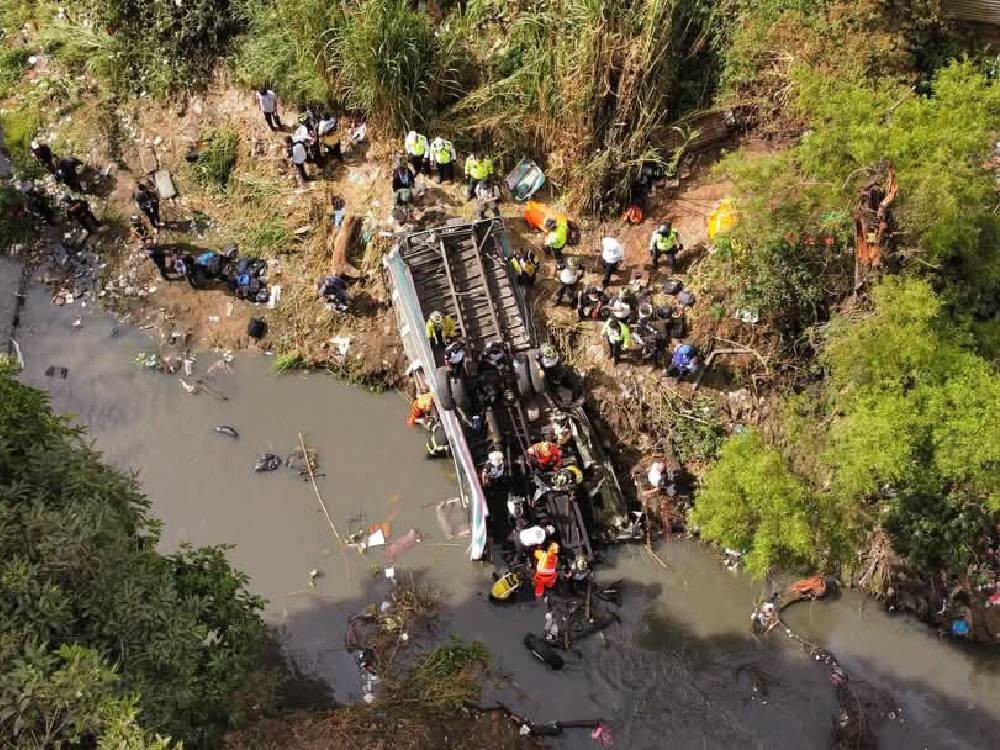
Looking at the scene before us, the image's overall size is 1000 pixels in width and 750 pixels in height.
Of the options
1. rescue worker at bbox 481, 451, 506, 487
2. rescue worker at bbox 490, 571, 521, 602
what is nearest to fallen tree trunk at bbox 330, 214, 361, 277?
rescue worker at bbox 481, 451, 506, 487

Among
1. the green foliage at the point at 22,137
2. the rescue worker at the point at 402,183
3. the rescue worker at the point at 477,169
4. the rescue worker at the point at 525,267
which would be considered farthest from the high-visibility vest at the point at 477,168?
the green foliage at the point at 22,137

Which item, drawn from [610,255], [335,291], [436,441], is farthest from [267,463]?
[610,255]

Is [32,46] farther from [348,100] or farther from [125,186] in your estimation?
[348,100]

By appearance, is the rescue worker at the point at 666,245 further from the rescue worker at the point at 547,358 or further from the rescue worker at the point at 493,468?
the rescue worker at the point at 493,468

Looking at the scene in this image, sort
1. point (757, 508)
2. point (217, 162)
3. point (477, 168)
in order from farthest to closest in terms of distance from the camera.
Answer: point (217, 162) → point (477, 168) → point (757, 508)

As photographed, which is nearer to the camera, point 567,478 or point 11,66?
point 567,478

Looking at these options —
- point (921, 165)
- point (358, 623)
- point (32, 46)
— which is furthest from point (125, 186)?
point (921, 165)

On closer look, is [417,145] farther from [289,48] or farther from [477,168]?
[289,48]
